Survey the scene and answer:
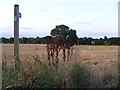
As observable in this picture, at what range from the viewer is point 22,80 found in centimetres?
720

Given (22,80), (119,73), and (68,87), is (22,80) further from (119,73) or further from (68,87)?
(119,73)

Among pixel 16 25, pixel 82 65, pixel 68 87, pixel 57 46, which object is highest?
pixel 16 25

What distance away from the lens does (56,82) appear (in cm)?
721

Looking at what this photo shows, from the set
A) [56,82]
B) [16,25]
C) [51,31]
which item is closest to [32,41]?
[51,31]

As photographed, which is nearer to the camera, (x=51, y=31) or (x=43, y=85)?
(x=43, y=85)

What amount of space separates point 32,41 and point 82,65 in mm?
3446

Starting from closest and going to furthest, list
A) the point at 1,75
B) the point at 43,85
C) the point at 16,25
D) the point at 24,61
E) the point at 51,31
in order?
the point at 43,85, the point at 1,75, the point at 24,61, the point at 16,25, the point at 51,31

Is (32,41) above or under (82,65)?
above

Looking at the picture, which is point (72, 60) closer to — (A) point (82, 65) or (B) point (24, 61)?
(A) point (82, 65)

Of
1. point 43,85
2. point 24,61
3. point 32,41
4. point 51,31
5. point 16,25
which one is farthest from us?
→ point 32,41

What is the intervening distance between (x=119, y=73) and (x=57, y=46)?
1837 mm

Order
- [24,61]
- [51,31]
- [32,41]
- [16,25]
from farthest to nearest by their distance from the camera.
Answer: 1. [32,41]
2. [51,31]
3. [16,25]
4. [24,61]

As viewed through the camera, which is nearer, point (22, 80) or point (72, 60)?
point (22, 80)

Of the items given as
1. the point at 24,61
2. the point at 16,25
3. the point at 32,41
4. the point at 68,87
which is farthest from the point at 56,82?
the point at 32,41
